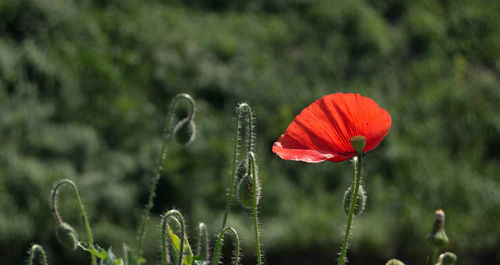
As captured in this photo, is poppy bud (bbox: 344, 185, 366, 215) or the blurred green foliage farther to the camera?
the blurred green foliage

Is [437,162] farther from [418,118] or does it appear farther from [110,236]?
[110,236]

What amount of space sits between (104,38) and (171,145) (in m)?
1.03

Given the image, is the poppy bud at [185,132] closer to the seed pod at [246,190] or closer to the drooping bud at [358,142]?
the seed pod at [246,190]

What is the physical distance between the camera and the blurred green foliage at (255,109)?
11.2ft

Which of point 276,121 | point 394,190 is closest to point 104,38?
point 276,121

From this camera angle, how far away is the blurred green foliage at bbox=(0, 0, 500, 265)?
134 inches

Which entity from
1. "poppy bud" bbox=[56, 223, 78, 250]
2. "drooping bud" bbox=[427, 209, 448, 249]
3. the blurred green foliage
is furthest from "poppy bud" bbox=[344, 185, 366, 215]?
the blurred green foliage

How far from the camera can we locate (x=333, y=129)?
989mm

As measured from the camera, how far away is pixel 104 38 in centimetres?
415

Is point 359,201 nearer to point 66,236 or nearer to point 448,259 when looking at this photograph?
point 448,259

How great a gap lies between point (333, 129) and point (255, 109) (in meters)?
3.07

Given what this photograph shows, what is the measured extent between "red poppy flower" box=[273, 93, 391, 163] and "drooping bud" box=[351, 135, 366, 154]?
0.8 inches

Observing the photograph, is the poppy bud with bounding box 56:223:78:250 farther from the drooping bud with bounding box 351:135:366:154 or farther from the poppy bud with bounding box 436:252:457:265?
the poppy bud with bounding box 436:252:457:265

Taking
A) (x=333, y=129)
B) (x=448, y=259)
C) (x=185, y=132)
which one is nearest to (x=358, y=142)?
(x=333, y=129)
